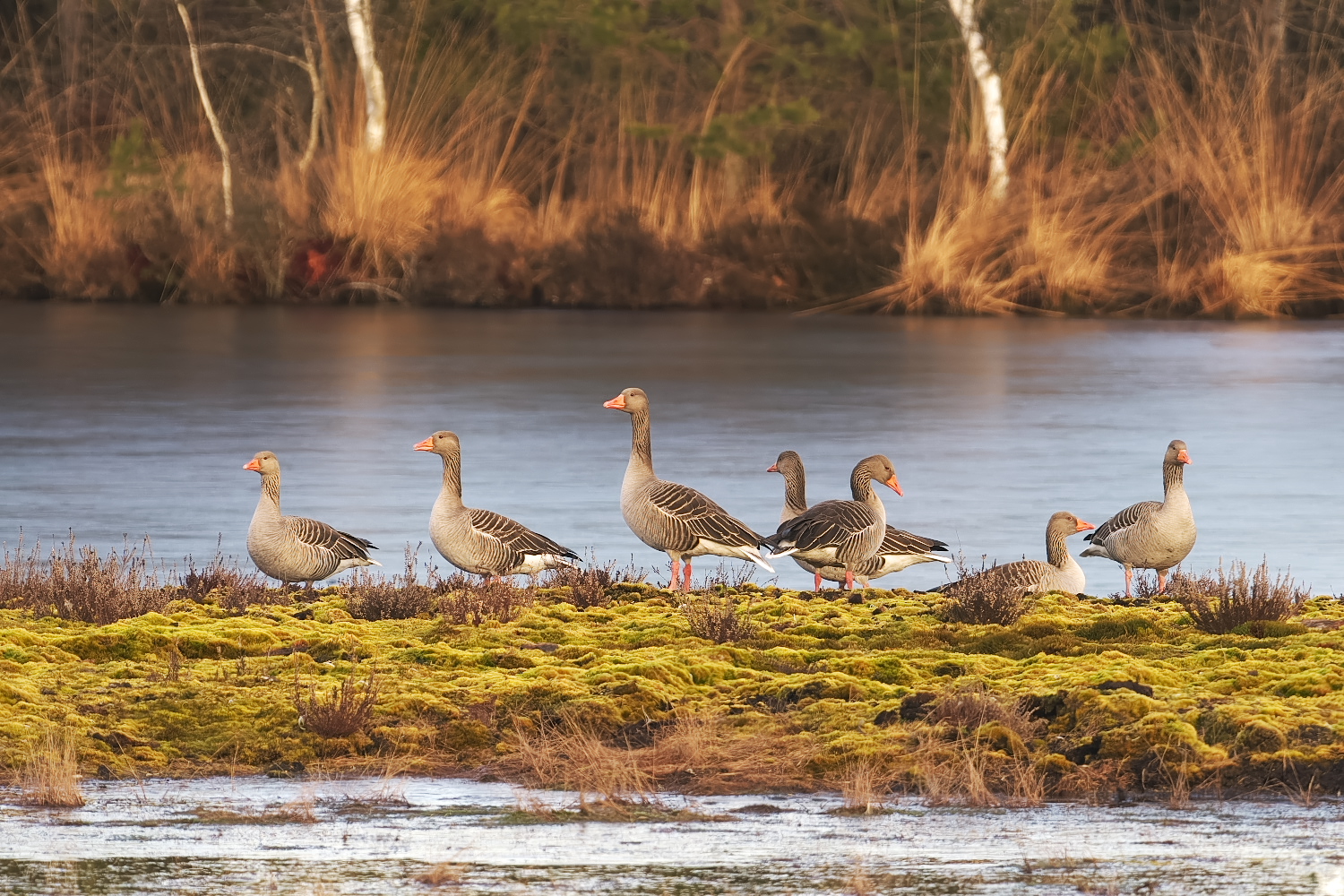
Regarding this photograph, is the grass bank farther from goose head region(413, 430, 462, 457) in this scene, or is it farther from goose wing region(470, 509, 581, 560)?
goose head region(413, 430, 462, 457)

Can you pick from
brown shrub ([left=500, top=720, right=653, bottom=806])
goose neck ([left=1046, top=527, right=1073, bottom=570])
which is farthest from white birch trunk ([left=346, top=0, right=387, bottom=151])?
brown shrub ([left=500, top=720, right=653, bottom=806])

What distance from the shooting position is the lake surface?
597 centimetres

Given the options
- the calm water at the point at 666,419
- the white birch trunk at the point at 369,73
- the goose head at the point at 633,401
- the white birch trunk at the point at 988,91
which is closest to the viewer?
the goose head at the point at 633,401

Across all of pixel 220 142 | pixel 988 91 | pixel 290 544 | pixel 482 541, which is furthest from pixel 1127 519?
pixel 220 142

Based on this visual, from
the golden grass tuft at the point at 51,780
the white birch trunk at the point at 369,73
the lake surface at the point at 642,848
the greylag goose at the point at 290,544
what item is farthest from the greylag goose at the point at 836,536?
the white birch trunk at the point at 369,73

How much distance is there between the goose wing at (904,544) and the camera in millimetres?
10961

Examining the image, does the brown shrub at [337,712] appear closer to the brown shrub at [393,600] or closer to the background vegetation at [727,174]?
the brown shrub at [393,600]

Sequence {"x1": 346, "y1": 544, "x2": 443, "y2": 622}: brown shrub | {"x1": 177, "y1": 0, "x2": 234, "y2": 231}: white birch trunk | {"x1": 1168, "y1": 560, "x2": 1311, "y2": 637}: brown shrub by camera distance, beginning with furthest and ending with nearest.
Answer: {"x1": 177, "y1": 0, "x2": 234, "y2": 231}: white birch trunk
{"x1": 346, "y1": 544, "x2": 443, "y2": 622}: brown shrub
{"x1": 1168, "y1": 560, "x2": 1311, "y2": 637}: brown shrub

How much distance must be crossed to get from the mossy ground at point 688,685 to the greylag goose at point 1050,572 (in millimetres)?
150

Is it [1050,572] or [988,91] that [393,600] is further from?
[988,91]

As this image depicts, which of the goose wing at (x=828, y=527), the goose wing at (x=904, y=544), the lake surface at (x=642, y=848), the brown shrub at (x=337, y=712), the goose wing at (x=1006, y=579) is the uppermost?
the goose wing at (x=828, y=527)

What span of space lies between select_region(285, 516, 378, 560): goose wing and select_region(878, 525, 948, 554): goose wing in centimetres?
255

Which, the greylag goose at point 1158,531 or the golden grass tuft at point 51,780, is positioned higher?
the greylag goose at point 1158,531

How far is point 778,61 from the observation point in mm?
34188
